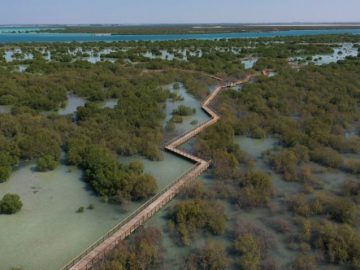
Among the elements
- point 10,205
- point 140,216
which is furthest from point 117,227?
point 10,205

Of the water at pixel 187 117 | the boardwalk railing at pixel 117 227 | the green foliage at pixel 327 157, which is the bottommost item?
the water at pixel 187 117

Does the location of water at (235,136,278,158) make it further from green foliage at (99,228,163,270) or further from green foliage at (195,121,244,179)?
green foliage at (99,228,163,270)

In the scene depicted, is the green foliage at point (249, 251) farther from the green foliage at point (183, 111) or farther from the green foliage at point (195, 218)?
the green foliage at point (183, 111)

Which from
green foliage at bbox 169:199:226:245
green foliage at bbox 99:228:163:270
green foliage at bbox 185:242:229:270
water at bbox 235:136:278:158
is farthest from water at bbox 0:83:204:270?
water at bbox 235:136:278:158

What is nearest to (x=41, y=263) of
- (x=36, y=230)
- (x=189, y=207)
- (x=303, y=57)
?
(x=36, y=230)

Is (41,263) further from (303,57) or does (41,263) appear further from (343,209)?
(303,57)

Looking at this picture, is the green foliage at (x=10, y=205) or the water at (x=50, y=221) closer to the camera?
the water at (x=50, y=221)

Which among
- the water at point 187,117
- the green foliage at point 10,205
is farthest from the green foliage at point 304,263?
the water at point 187,117
